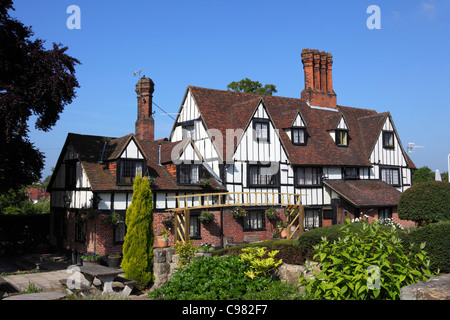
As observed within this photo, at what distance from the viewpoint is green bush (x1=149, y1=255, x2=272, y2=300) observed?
10727 millimetres

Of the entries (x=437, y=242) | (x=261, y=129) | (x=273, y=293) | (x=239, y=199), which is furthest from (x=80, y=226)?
(x=437, y=242)

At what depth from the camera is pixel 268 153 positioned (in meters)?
25.7

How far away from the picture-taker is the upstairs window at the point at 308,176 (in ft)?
87.9

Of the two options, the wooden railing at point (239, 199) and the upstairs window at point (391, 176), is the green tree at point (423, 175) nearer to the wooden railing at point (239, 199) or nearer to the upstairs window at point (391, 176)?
the upstairs window at point (391, 176)

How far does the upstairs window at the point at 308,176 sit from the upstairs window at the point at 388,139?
6.77 meters

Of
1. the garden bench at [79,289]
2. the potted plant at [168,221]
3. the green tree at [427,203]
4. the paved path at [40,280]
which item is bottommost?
the paved path at [40,280]

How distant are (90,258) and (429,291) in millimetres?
15966

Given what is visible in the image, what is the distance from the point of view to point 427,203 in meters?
17.3

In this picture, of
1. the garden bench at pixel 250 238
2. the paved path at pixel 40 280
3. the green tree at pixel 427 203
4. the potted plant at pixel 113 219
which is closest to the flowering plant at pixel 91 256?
the paved path at pixel 40 280

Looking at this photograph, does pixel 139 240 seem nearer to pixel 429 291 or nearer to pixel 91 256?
pixel 91 256

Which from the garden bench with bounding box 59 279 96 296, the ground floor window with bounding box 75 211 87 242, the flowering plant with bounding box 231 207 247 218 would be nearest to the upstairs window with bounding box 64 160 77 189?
the ground floor window with bounding box 75 211 87 242

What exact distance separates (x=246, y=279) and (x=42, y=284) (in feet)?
30.6
